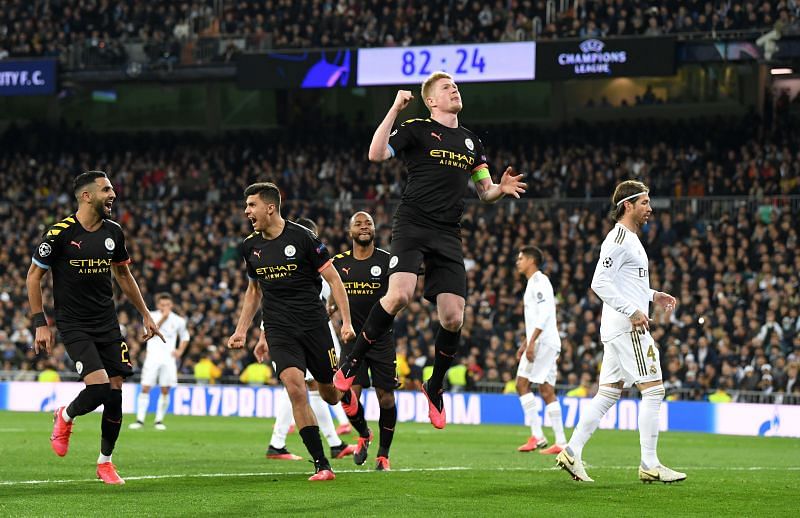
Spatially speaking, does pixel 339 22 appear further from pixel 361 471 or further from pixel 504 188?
pixel 504 188

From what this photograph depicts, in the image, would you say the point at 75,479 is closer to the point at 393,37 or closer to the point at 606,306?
the point at 606,306

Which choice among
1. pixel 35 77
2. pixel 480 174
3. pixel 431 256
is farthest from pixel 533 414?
pixel 35 77

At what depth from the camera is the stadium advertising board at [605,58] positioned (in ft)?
107

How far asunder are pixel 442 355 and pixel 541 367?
281 inches

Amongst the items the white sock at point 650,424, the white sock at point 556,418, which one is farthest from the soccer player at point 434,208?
the white sock at point 556,418

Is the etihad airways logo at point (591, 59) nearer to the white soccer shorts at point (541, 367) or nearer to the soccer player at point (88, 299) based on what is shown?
the white soccer shorts at point (541, 367)

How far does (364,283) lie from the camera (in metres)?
14.2

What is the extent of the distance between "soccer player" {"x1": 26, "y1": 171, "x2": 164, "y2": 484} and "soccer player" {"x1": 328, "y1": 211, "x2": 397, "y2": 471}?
3.04m

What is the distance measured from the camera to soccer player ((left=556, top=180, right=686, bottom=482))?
1145 centimetres

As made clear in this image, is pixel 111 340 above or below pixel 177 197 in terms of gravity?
below

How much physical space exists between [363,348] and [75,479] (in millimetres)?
3234

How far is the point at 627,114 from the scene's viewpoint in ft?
129

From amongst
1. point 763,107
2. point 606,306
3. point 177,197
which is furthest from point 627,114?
point 606,306

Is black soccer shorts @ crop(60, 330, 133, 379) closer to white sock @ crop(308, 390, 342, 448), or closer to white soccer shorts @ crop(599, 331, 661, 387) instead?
white sock @ crop(308, 390, 342, 448)
